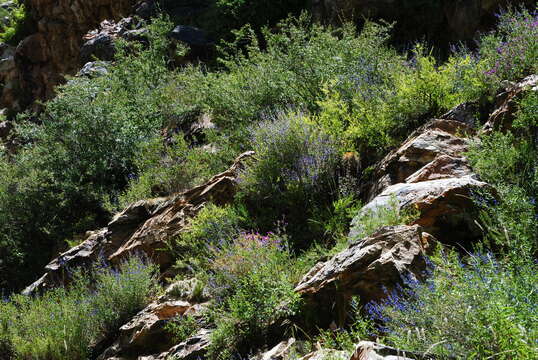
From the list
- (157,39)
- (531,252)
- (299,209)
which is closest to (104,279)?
(299,209)

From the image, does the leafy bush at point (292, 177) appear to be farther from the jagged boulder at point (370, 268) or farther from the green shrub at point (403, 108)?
the jagged boulder at point (370, 268)

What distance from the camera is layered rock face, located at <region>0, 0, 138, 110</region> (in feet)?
64.6

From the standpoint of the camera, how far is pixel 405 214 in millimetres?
3812

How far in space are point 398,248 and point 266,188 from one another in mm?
2370

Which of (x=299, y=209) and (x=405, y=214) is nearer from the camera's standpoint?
(x=405, y=214)

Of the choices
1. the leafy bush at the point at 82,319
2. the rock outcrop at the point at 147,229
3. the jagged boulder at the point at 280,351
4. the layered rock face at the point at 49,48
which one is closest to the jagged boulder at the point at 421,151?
the jagged boulder at the point at 280,351

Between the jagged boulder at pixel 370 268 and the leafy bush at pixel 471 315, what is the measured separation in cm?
31

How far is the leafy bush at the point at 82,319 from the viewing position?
5.30m

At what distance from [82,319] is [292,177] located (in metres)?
2.74

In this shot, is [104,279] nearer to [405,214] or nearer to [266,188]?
[266,188]

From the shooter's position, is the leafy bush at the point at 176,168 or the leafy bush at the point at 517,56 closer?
the leafy bush at the point at 517,56

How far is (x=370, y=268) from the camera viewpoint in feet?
11.0

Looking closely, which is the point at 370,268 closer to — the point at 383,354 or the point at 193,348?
the point at 383,354

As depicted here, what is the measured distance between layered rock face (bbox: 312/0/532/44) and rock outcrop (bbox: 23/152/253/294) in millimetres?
4122
